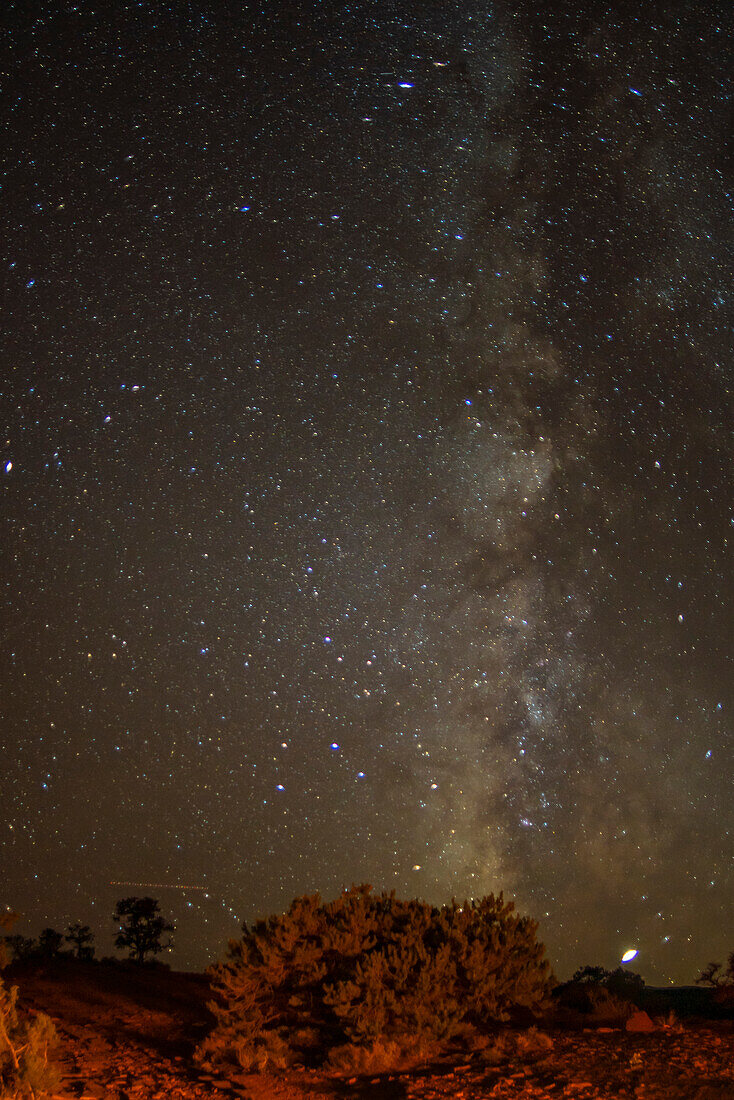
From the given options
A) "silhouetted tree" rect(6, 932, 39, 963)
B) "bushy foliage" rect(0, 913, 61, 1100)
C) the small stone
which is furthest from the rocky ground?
"silhouetted tree" rect(6, 932, 39, 963)

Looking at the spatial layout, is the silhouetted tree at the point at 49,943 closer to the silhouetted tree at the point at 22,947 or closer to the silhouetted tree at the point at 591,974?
the silhouetted tree at the point at 22,947

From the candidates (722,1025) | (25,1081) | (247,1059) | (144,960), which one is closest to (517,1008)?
(722,1025)

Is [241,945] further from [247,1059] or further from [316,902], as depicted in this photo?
[247,1059]

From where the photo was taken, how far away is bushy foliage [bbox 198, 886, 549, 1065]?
8219 mm

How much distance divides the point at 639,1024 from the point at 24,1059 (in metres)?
7.10

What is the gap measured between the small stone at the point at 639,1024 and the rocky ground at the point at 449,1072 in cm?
15

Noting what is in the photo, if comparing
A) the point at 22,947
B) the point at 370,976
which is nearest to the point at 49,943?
the point at 22,947

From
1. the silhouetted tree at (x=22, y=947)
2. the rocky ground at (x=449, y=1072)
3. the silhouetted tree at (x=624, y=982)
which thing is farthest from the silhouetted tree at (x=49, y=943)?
the silhouetted tree at (x=624, y=982)

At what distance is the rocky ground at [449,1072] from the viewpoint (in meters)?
6.62

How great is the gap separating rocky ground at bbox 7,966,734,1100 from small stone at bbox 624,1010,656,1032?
148 mm

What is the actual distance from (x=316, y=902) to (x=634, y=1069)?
4.64m

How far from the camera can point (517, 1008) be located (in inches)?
403

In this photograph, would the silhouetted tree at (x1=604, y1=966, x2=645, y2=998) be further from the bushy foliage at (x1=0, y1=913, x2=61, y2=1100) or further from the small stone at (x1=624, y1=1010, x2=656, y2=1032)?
the bushy foliage at (x1=0, y1=913, x2=61, y2=1100)

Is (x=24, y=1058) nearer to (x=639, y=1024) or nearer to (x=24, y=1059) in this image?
(x=24, y=1059)
